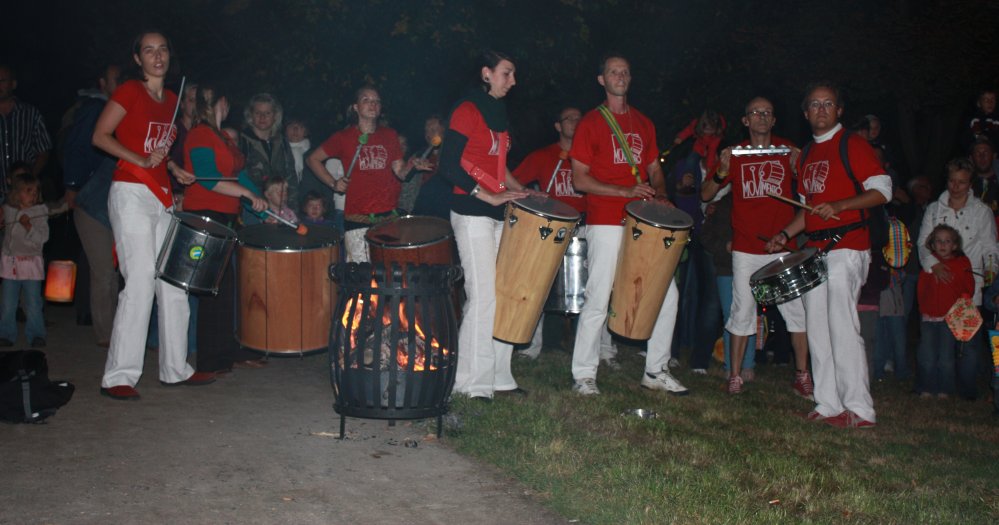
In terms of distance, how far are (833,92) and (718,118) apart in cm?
236

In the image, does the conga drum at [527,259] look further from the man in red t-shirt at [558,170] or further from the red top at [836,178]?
the man in red t-shirt at [558,170]

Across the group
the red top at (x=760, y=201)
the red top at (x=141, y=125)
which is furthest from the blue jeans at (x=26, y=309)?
the red top at (x=760, y=201)

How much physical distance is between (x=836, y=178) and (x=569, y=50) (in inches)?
266

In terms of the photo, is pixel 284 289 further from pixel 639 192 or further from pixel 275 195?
pixel 639 192

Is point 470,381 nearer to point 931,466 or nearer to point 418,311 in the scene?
point 418,311

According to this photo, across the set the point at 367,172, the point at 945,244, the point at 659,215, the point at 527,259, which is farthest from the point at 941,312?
the point at 367,172

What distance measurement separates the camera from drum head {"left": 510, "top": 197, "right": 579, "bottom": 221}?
6862 millimetres

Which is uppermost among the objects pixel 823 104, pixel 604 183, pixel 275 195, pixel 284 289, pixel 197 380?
pixel 823 104

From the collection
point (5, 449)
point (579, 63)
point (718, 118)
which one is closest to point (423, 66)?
point (579, 63)

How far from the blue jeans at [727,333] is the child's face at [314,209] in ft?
11.3

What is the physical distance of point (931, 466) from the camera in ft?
20.2

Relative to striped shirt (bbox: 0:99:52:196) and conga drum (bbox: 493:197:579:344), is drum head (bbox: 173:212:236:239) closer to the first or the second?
conga drum (bbox: 493:197:579:344)

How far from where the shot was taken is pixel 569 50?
1348cm

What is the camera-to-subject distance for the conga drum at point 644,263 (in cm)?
724
